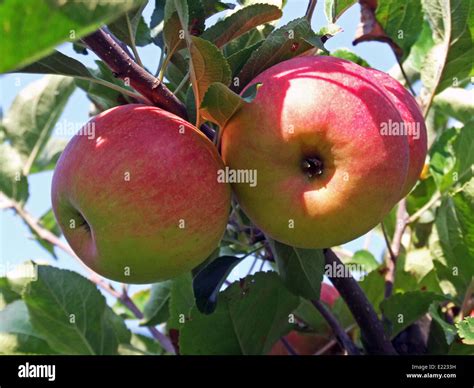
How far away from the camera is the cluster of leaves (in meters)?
1.15

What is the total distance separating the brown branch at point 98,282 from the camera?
1782 mm

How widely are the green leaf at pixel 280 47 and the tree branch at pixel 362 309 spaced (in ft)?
1.32

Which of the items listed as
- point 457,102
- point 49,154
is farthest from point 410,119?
point 49,154

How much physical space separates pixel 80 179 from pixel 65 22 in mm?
632

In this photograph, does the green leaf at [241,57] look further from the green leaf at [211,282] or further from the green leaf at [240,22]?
the green leaf at [211,282]

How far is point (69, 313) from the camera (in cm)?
152

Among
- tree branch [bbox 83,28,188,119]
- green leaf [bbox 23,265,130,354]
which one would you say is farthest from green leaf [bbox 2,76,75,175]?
tree branch [bbox 83,28,188,119]

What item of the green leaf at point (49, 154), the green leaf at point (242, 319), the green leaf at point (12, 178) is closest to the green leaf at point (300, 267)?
the green leaf at point (242, 319)

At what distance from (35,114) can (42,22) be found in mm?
1695

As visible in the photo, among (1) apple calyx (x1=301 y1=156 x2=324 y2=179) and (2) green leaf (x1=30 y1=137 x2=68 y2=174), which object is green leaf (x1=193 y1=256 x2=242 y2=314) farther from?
(2) green leaf (x1=30 y1=137 x2=68 y2=174)

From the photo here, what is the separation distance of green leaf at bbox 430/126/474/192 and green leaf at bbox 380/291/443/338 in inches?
15.3
